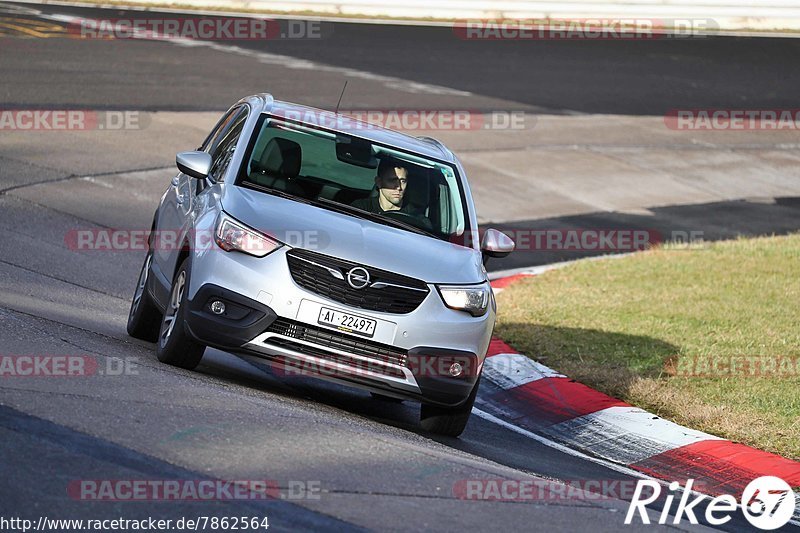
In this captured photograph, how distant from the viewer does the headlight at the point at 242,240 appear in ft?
25.6

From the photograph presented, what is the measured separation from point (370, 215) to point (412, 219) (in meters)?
0.34

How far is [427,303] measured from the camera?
7883 mm

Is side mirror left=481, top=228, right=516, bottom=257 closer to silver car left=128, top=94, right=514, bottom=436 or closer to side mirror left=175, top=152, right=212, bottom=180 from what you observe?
silver car left=128, top=94, right=514, bottom=436

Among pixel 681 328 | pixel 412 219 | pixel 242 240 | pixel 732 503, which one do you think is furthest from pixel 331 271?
pixel 681 328

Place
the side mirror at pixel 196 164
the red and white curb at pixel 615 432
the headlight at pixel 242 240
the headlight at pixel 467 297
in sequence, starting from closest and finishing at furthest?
the headlight at pixel 242 240 < the headlight at pixel 467 297 < the side mirror at pixel 196 164 < the red and white curb at pixel 615 432

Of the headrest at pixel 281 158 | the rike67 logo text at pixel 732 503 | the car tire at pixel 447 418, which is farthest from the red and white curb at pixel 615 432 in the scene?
the headrest at pixel 281 158

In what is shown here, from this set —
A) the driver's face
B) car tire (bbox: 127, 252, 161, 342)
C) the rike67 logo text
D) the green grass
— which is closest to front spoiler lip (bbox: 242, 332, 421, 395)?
the driver's face

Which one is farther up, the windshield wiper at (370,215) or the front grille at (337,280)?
the windshield wiper at (370,215)

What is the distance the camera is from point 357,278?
7.71 m

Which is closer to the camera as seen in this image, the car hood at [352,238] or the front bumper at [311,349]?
the front bumper at [311,349]

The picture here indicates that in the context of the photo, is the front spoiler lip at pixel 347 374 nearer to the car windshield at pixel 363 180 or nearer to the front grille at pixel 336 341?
the front grille at pixel 336 341

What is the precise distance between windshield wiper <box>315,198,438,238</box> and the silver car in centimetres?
1

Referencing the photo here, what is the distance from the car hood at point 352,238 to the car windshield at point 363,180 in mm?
194

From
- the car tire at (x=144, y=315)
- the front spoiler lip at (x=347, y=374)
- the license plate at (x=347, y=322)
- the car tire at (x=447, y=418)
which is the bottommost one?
the car tire at (x=447, y=418)
